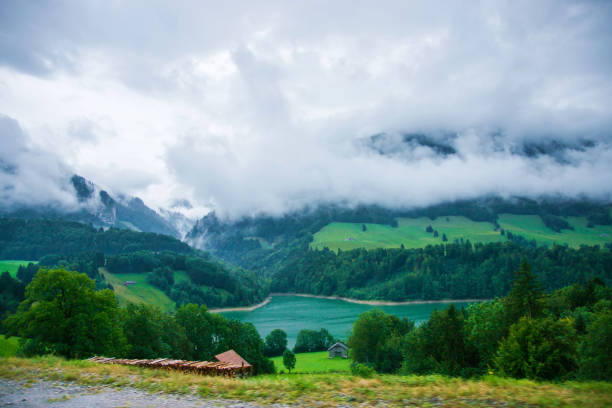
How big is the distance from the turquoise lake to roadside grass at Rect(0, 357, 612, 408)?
283ft

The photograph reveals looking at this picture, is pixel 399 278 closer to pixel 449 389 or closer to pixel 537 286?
pixel 537 286

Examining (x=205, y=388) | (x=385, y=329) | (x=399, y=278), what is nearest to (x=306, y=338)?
(x=385, y=329)

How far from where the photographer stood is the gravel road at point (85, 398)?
35.3 feet

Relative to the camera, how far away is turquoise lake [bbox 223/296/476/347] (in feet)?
375

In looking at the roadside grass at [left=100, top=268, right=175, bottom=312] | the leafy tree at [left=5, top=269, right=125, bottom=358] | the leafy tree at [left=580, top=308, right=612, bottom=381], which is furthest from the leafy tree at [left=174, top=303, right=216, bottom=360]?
the roadside grass at [left=100, top=268, right=175, bottom=312]

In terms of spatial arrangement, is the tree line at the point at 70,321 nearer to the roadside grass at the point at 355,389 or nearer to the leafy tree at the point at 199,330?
the leafy tree at the point at 199,330

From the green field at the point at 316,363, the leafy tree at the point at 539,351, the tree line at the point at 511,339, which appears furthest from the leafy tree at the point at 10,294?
the leafy tree at the point at 539,351

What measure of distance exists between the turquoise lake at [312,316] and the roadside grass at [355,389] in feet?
283

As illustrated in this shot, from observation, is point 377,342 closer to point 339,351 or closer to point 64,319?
point 339,351

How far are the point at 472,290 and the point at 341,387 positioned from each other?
190 metres

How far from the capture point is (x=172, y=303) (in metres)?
150

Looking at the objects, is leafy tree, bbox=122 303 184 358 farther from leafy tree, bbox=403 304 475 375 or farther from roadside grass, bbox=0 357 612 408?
leafy tree, bbox=403 304 475 375

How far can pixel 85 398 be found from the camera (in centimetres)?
1151

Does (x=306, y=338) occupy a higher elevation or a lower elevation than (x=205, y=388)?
lower
